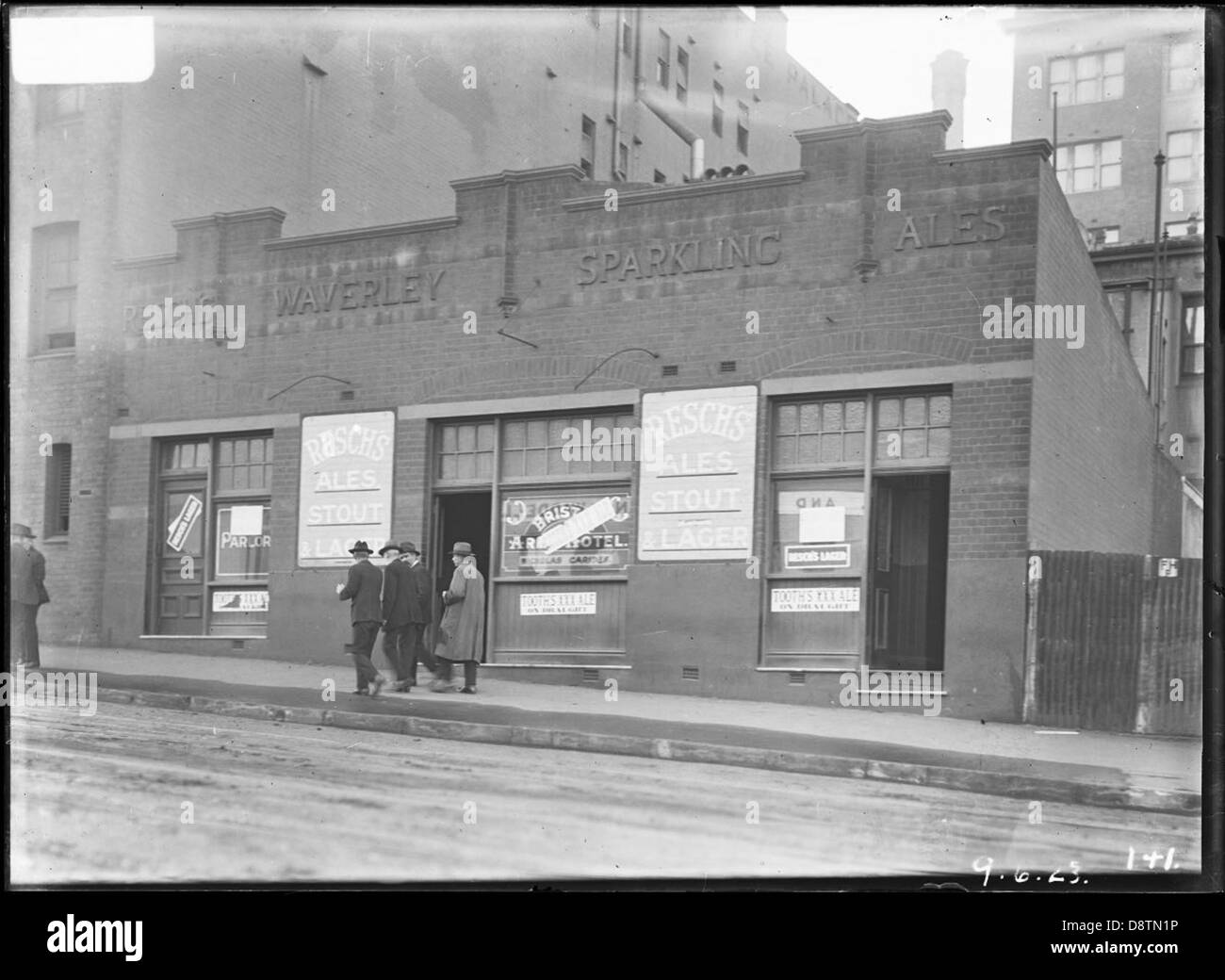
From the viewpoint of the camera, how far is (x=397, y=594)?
11344 mm

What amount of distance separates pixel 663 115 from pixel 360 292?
2.71 m

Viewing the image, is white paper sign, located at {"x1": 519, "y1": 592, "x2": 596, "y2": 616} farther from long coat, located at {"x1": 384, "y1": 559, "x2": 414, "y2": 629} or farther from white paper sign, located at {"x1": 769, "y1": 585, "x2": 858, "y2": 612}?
white paper sign, located at {"x1": 769, "y1": 585, "x2": 858, "y2": 612}

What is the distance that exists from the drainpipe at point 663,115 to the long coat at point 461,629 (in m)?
3.72

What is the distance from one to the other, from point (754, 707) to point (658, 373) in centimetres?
267

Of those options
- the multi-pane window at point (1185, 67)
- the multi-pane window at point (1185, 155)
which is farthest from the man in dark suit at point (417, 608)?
the multi-pane window at point (1185, 67)

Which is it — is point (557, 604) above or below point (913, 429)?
below

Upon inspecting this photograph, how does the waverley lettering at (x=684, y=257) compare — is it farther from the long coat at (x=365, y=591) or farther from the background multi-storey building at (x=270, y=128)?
the long coat at (x=365, y=591)

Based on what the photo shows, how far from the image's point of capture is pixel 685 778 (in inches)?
405

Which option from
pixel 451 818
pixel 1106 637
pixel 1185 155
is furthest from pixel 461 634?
pixel 1185 155

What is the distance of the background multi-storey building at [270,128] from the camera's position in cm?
966

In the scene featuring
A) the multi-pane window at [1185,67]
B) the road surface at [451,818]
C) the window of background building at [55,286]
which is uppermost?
the multi-pane window at [1185,67]
